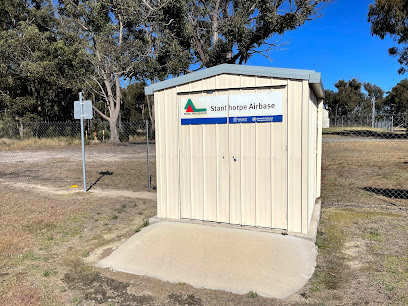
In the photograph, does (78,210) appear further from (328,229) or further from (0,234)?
(328,229)

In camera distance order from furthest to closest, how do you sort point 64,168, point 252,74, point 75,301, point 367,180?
point 64,168
point 367,180
point 252,74
point 75,301

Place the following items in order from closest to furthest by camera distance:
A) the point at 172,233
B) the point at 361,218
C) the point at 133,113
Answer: the point at 172,233
the point at 361,218
the point at 133,113

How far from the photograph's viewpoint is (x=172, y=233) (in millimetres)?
5008

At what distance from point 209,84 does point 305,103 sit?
161cm

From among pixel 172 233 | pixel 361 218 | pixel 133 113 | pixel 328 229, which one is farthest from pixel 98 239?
pixel 133 113

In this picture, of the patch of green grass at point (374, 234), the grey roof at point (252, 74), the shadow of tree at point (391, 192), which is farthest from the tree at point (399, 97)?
the grey roof at point (252, 74)

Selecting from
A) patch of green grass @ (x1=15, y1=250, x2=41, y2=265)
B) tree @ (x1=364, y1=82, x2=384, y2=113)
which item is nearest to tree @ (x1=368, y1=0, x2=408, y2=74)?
patch of green grass @ (x1=15, y1=250, x2=41, y2=265)

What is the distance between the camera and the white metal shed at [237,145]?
477cm

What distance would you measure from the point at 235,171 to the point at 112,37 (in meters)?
26.5

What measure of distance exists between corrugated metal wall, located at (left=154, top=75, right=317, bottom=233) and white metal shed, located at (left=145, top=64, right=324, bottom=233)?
15 millimetres

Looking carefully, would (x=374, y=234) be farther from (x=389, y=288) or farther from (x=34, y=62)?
(x=34, y=62)

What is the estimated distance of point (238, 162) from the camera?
5156mm

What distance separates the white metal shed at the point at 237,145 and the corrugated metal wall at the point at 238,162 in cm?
2

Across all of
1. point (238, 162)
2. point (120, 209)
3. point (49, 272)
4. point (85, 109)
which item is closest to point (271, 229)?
point (238, 162)
